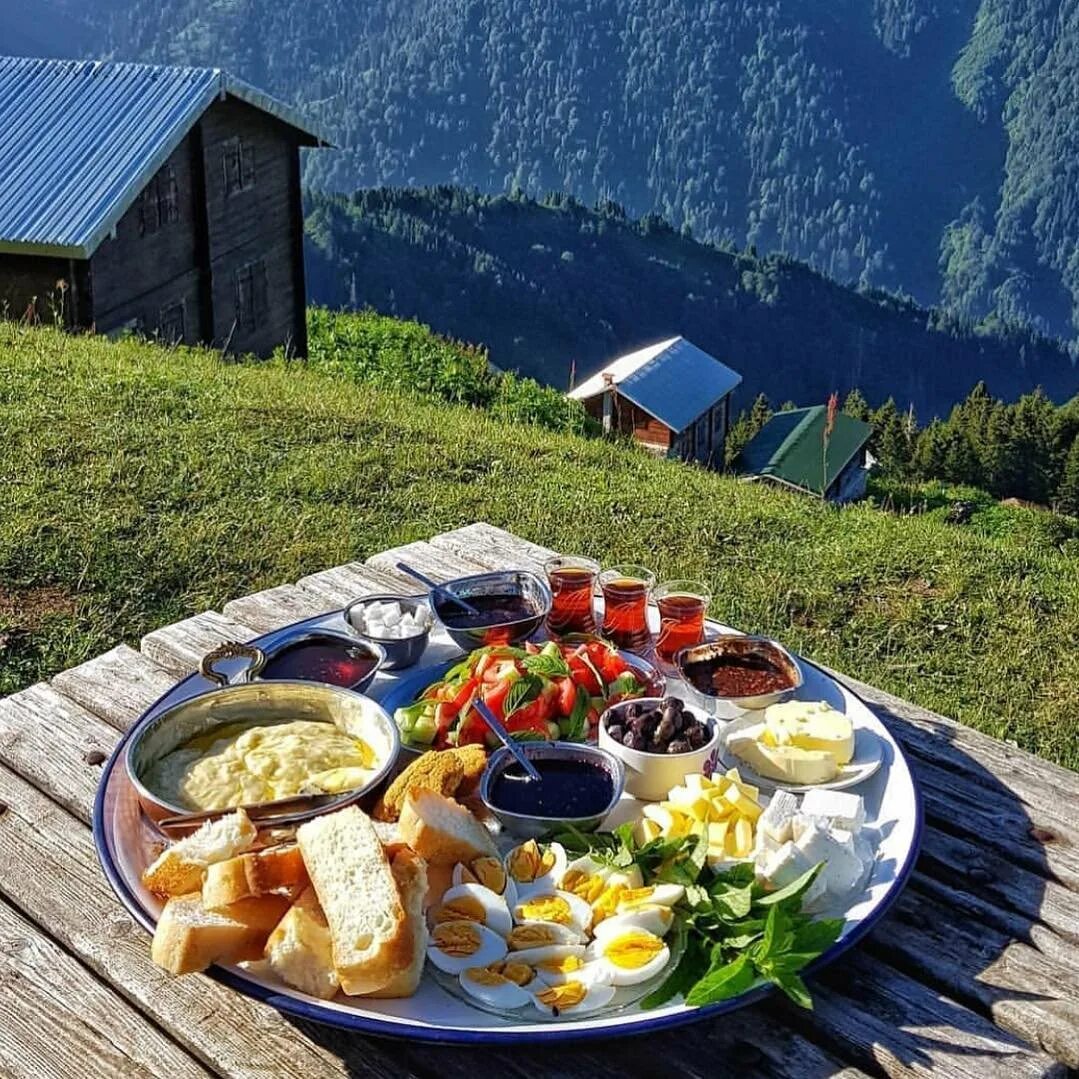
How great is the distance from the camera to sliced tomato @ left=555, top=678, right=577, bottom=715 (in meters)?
2.62

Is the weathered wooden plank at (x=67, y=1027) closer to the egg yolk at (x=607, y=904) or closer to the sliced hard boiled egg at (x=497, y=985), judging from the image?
the sliced hard boiled egg at (x=497, y=985)

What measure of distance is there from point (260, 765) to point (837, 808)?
1.04 metres

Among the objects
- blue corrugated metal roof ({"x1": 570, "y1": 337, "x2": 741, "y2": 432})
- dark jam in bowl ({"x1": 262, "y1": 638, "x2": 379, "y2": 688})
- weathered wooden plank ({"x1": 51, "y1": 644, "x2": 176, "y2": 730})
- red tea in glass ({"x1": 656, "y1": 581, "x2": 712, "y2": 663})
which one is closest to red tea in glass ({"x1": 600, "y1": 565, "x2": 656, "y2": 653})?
red tea in glass ({"x1": 656, "y1": 581, "x2": 712, "y2": 663})

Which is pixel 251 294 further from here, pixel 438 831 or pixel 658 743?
pixel 438 831

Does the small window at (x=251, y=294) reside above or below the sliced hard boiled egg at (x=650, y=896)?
below

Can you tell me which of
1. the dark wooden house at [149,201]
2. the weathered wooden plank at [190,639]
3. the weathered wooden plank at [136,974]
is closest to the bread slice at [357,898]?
the weathered wooden plank at [136,974]

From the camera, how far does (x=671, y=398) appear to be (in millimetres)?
32750

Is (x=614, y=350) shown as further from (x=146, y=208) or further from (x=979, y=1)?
(x=979, y=1)

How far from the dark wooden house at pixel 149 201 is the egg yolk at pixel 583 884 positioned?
1256 cm

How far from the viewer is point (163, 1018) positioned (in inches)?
78.5

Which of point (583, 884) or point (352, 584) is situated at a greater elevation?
point (583, 884)

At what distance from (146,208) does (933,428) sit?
122ft

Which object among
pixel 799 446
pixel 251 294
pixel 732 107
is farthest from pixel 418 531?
pixel 732 107

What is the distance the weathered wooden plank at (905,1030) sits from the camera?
6.21 feet
